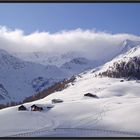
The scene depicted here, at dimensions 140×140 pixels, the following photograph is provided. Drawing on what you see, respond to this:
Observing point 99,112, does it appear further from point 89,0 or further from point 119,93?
point 119,93

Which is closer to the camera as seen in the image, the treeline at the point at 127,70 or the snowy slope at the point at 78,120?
the snowy slope at the point at 78,120

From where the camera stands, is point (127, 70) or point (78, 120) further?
point (127, 70)

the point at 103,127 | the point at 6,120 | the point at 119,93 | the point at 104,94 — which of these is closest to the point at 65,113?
the point at 6,120

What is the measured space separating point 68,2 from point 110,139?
5.38 metres

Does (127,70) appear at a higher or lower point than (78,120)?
higher

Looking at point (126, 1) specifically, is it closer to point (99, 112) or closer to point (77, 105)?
point (99, 112)

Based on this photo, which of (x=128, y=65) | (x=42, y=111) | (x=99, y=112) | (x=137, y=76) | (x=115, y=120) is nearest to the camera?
(x=115, y=120)

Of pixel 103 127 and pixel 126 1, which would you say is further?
pixel 103 127

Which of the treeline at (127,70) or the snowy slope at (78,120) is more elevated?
the treeline at (127,70)

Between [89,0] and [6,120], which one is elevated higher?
[89,0]

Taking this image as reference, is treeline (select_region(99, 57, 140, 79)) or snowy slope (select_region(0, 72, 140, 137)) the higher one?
treeline (select_region(99, 57, 140, 79))

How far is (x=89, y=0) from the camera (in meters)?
14.6

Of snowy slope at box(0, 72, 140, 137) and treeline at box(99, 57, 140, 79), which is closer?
snowy slope at box(0, 72, 140, 137)

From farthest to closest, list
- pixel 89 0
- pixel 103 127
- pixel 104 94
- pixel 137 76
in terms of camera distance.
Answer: pixel 137 76 < pixel 104 94 < pixel 103 127 < pixel 89 0
